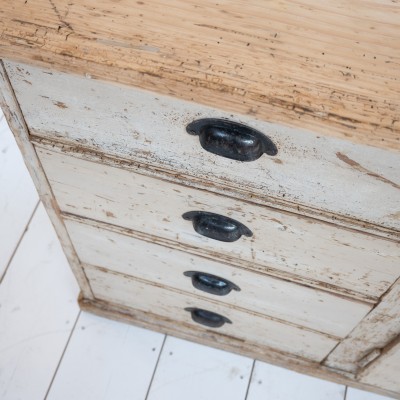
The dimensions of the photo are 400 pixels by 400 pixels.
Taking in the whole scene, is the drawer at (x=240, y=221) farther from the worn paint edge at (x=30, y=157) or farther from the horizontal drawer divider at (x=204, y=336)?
the horizontal drawer divider at (x=204, y=336)

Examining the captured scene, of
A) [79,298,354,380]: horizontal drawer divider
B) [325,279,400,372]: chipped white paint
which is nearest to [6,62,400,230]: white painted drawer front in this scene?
[325,279,400,372]: chipped white paint

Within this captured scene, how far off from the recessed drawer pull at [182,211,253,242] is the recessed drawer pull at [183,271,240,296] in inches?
7.2

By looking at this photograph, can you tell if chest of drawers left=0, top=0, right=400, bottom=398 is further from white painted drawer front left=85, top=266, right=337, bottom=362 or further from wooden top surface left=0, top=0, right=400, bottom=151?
white painted drawer front left=85, top=266, right=337, bottom=362

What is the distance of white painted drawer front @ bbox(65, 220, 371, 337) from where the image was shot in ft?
2.83

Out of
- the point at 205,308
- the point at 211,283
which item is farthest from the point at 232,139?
the point at 205,308

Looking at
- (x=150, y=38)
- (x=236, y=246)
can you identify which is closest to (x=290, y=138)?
(x=150, y=38)

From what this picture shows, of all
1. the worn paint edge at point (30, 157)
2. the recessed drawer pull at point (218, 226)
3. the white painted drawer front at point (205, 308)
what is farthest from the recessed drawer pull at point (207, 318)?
the recessed drawer pull at point (218, 226)

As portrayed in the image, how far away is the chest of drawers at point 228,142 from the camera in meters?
0.54

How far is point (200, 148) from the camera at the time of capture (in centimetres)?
63

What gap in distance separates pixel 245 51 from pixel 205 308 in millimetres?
631

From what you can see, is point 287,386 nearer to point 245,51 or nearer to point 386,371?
point 386,371

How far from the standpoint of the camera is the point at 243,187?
67 centimetres

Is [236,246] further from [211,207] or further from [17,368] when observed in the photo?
[17,368]

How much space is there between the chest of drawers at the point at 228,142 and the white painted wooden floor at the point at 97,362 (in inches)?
12.8
